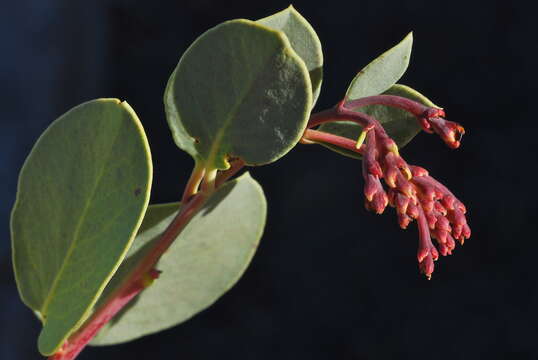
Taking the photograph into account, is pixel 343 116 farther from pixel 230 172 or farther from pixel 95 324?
pixel 95 324

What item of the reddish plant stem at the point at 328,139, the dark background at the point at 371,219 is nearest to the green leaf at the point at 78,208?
the reddish plant stem at the point at 328,139

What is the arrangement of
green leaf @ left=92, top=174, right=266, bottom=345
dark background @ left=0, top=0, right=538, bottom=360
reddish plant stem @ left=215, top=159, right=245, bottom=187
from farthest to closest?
dark background @ left=0, top=0, right=538, bottom=360 < green leaf @ left=92, top=174, right=266, bottom=345 < reddish plant stem @ left=215, top=159, right=245, bottom=187

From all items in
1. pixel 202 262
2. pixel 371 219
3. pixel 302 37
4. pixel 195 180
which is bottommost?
pixel 371 219

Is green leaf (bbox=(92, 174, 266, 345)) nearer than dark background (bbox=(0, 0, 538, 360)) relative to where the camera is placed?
Yes

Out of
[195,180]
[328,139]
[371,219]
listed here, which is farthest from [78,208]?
[371,219]

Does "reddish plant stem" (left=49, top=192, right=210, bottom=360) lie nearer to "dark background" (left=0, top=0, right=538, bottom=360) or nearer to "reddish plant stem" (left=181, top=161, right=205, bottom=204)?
"reddish plant stem" (left=181, top=161, right=205, bottom=204)

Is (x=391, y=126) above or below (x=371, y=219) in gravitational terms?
above

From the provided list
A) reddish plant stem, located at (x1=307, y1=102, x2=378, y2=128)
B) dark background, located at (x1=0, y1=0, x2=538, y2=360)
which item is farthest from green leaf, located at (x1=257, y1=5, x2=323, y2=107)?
dark background, located at (x1=0, y1=0, x2=538, y2=360)
